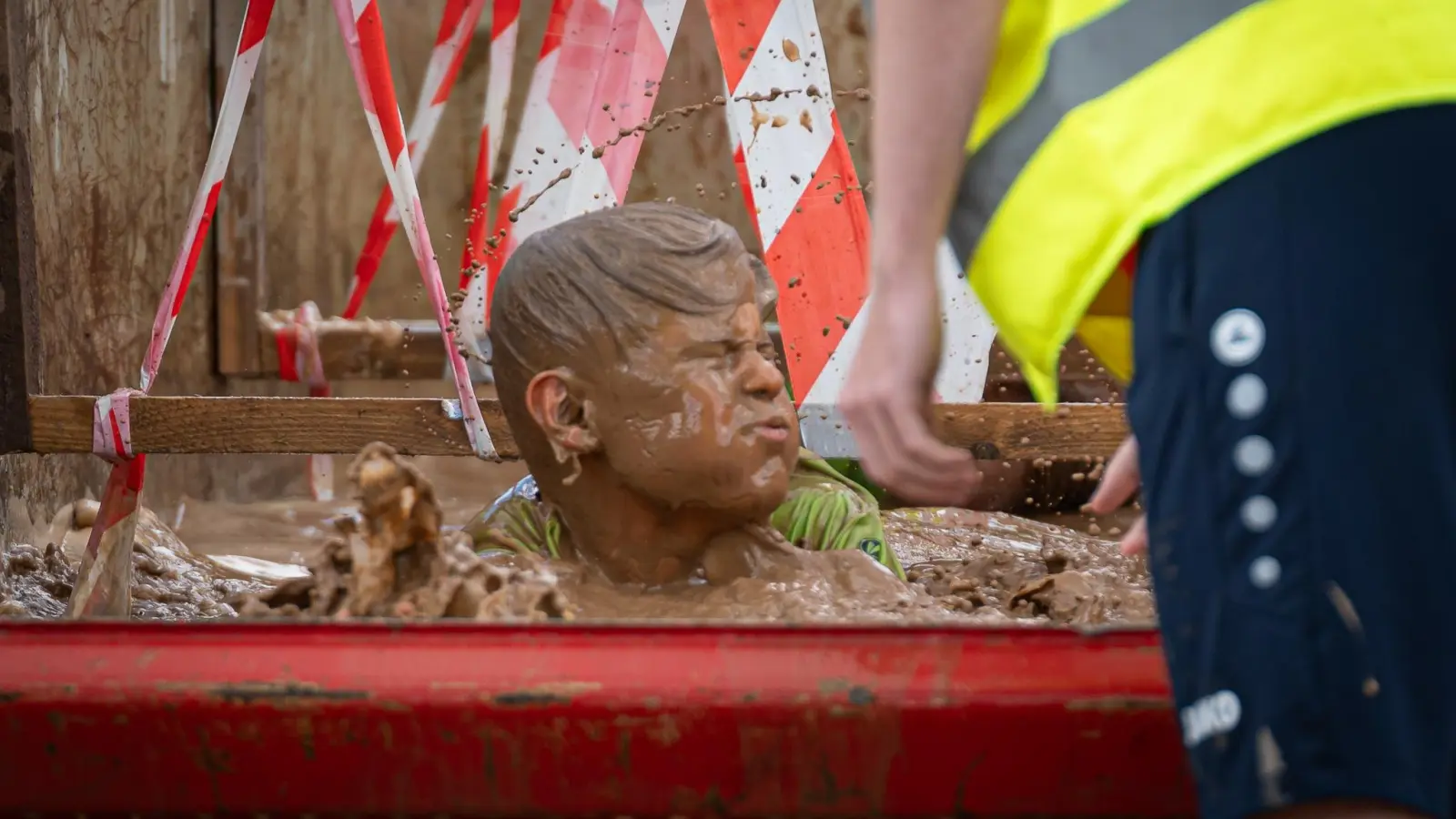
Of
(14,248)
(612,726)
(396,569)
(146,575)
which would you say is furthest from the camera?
(146,575)

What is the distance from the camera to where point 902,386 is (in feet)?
2.90

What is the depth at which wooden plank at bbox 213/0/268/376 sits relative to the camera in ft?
17.5

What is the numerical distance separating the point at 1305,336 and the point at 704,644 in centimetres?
61

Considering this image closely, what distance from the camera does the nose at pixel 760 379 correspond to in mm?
1975

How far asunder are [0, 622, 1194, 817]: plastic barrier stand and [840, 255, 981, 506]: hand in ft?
1.09

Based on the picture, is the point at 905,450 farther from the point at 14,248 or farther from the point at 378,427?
the point at 14,248

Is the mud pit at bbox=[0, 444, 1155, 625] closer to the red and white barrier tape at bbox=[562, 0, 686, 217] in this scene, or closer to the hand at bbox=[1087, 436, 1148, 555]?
the hand at bbox=[1087, 436, 1148, 555]

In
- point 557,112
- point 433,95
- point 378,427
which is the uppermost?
point 433,95

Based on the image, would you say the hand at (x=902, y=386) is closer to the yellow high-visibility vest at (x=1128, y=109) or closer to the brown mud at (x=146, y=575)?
the yellow high-visibility vest at (x=1128, y=109)

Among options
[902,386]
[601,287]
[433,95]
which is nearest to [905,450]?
[902,386]

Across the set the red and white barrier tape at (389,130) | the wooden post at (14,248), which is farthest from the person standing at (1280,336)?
the wooden post at (14,248)

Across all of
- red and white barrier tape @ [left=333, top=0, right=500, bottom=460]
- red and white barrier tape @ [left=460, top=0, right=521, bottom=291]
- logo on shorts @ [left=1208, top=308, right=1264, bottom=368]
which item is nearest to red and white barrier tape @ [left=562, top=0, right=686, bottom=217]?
red and white barrier tape @ [left=460, top=0, right=521, bottom=291]

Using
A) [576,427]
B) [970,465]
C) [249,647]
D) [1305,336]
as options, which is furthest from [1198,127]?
[576,427]

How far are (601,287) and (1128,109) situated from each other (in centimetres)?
126
